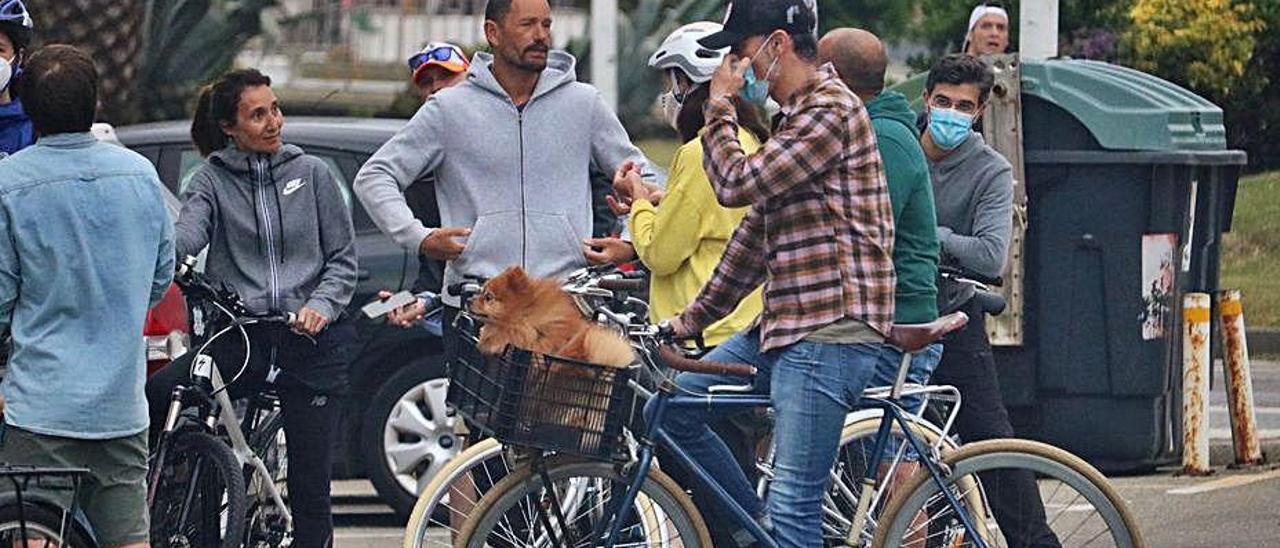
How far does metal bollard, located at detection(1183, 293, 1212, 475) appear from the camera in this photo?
9.88m

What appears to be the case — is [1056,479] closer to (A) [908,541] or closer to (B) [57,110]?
(A) [908,541]

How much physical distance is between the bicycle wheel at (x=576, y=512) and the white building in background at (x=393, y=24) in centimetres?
2719

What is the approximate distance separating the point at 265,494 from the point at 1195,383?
13.5ft

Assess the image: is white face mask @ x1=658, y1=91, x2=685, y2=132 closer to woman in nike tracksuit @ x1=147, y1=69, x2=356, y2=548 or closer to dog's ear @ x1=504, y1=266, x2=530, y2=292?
woman in nike tracksuit @ x1=147, y1=69, x2=356, y2=548

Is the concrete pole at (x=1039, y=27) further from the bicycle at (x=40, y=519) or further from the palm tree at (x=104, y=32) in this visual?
the palm tree at (x=104, y=32)

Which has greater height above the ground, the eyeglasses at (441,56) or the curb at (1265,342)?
the eyeglasses at (441,56)

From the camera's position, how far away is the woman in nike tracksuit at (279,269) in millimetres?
7168

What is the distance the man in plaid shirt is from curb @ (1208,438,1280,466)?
4.72m

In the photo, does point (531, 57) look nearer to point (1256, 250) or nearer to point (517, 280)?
point (517, 280)

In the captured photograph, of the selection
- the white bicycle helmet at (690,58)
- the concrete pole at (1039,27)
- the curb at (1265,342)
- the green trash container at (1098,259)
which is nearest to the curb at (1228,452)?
the green trash container at (1098,259)

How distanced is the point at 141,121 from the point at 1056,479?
21.0 metres

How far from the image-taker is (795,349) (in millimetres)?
5840

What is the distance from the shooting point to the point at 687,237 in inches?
263

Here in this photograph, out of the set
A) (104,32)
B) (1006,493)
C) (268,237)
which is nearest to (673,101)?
(268,237)
